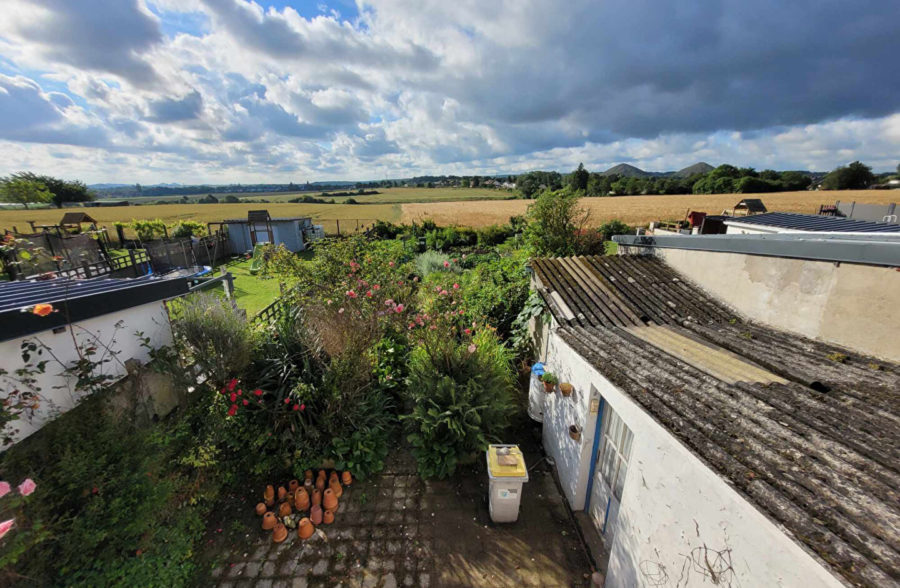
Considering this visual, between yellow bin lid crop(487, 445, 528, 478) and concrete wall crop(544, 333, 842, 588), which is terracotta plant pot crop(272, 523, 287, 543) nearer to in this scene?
yellow bin lid crop(487, 445, 528, 478)

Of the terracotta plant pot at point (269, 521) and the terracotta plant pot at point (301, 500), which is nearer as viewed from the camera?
the terracotta plant pot at point (269, 521)

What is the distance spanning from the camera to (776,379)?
325 centimetres

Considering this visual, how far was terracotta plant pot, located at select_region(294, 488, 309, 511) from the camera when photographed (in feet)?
15.4

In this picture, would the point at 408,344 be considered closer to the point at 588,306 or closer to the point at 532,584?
the point at 588,306

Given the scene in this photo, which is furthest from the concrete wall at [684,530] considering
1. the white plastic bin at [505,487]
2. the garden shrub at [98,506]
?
the garden shrub at [98,506]

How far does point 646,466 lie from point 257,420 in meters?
5.27

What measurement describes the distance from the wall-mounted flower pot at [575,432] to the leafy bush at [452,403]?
3.67 feet

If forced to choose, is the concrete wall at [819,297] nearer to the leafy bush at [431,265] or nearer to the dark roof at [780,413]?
the dark roof at [780,413]

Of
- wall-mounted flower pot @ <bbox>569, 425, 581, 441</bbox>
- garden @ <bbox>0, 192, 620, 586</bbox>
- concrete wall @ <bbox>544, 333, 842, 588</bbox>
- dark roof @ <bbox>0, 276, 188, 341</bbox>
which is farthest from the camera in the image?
wall-mounted flower pot @ <bbox>569, 425, 581, 441</bbox>

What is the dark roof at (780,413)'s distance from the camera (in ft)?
5.56

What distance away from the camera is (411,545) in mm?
4328

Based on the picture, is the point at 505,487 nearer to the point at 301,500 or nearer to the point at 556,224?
the point at 301,500

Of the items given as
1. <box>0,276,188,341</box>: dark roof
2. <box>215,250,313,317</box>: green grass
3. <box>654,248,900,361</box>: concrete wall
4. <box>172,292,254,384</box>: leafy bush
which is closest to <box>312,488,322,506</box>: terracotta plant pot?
<box>172,292,254,384</box>: leafy bush

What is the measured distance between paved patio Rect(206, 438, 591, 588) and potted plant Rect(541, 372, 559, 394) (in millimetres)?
1516
